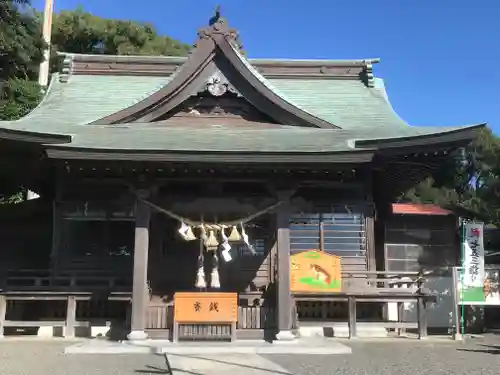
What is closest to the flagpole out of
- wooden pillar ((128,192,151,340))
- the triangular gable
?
the triangular gable

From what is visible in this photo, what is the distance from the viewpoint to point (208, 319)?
10422 mm

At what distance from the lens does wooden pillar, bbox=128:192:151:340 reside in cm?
1045

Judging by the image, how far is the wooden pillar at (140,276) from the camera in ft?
34.3

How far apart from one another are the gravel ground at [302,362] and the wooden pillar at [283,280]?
3.17ft

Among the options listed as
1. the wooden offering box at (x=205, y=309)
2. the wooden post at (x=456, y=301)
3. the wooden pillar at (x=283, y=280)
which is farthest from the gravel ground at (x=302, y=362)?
the wooden post at (x=456, y=301)

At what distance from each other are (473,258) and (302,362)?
6.30 m

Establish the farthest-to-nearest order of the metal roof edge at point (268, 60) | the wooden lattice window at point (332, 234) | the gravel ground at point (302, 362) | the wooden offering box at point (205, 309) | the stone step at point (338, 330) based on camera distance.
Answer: the metal roof edge at point (268, 60)
the wooden lattice window at point (332, 234)
the stone step at point (338, 330)
the wooden offering box at point (205, 309)
the gravel ground at point (302, 362)

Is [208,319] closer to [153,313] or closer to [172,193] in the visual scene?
[153,313]

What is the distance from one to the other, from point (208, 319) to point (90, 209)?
4170mm

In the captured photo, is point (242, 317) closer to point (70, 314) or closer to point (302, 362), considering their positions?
point (302, 362)

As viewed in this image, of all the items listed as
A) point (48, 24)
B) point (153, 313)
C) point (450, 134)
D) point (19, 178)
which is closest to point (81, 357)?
point (153, 313)

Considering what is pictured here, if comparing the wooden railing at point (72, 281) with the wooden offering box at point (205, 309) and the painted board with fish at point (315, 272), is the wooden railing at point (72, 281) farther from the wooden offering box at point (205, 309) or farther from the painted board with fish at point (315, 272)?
the painted board with fish at point (315, 272)

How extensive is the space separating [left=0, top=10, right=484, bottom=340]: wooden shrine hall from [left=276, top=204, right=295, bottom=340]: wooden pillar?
0.09 ft

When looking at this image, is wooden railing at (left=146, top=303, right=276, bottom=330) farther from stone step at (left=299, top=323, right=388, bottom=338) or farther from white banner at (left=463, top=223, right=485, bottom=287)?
white banner at (left=463, top=223, right=485, bottom=287)
